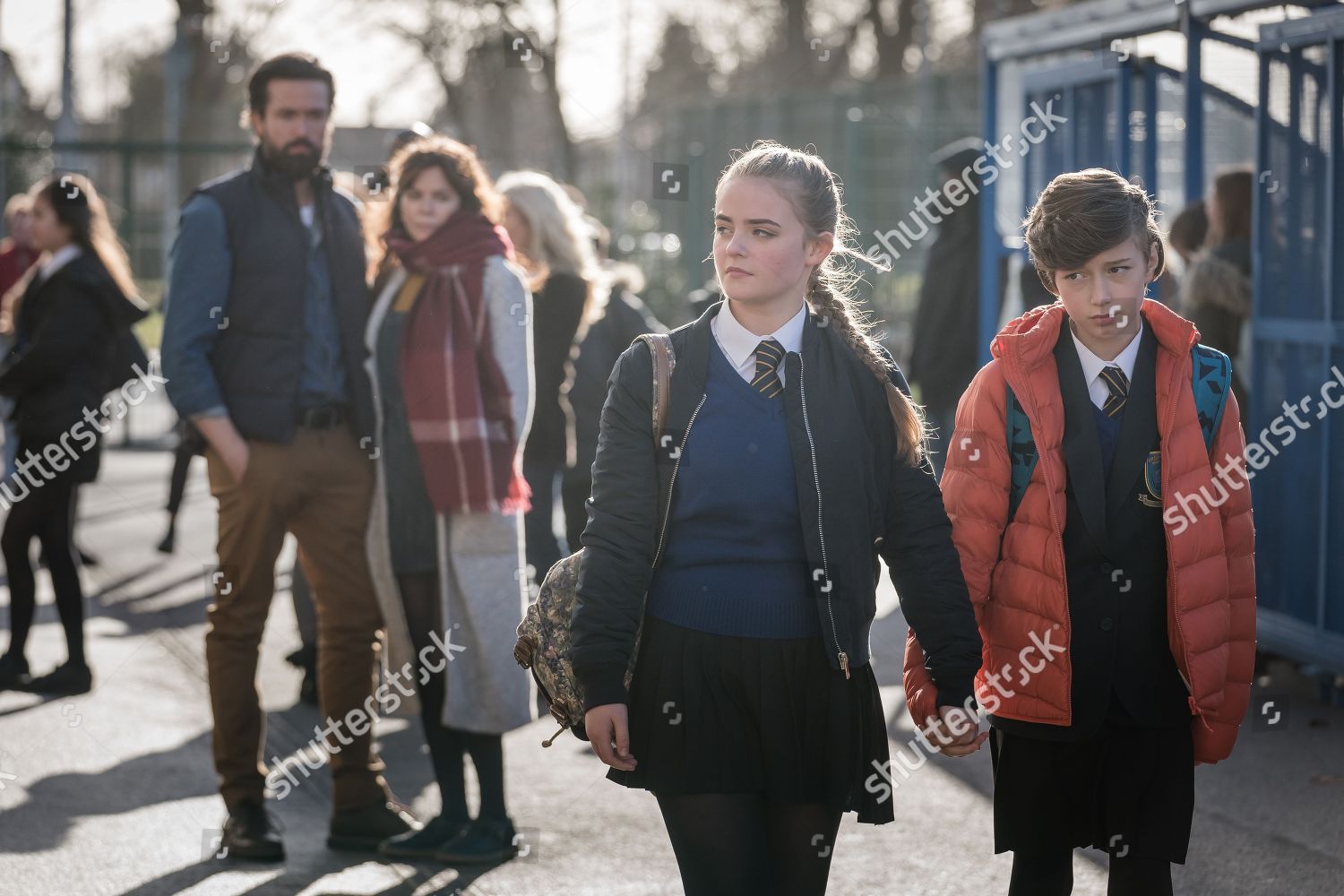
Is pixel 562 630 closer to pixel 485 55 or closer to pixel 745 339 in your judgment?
pixel 745 339

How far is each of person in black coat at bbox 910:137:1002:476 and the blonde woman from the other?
276cm

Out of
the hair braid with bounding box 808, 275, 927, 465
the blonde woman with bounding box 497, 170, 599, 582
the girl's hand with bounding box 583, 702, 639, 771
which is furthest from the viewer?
the blonde woman with bounding box 497, 170, 599, 582

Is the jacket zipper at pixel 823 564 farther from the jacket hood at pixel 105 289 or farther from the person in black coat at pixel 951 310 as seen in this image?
the person in black coat at pixel 951 310

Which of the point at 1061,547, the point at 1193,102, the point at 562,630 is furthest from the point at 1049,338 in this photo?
the point at 1193,102

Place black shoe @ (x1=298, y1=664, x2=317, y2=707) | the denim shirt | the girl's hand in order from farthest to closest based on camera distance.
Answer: black shoe @ (x1=298, y1=664, x2=317, y2=707), the denim shirt, the girl's hand

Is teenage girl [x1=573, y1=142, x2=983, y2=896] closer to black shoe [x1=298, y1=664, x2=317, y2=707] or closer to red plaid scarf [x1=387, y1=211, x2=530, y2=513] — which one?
red plaid scarf [x1=387, y1=211, x2=530, y2=513]

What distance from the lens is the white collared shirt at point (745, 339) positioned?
306 centimetres

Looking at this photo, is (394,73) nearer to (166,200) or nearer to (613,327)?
(166,200)

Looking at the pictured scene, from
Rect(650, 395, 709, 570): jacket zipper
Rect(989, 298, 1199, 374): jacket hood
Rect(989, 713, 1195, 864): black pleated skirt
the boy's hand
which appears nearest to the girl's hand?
Rect(650, 395, 709, 570): jacket zipper

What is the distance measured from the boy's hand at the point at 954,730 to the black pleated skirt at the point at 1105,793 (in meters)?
0.43

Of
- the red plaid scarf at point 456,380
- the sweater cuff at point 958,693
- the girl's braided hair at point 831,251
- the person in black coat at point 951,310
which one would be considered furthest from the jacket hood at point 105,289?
the sweater cuff at point 958,693

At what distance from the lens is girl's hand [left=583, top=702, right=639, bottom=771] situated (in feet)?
9.52

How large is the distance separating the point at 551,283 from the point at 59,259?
2228 millimetres

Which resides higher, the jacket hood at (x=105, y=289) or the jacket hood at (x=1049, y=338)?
the jacket hood at (x=105, y=289)
